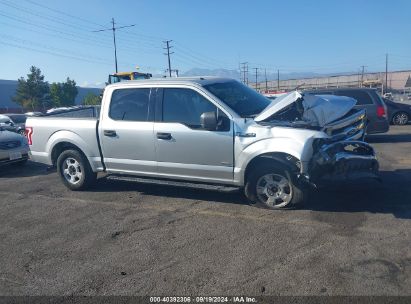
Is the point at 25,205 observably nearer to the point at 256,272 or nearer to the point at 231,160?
the point at 231,160

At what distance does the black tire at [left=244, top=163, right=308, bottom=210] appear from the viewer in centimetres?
548

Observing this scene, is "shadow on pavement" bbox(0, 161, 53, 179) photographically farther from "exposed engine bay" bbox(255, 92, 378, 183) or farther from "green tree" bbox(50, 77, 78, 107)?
"green tree" bbox(50, 77, 78, 107)

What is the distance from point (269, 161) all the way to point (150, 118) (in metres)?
2.13

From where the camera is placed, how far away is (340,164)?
17.9ft

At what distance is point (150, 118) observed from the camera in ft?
21.1

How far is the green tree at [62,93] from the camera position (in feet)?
220

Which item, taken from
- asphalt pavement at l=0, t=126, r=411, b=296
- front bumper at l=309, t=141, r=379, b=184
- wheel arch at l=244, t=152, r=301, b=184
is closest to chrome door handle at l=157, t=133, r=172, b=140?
asphalt pavement at l=0, t=126, r=411, b=296

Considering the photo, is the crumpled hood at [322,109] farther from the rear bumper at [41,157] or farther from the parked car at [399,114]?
the parked car at [399,114]

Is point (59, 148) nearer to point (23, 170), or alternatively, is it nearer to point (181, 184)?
point (181, 184)

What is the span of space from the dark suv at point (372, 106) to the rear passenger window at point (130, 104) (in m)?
6.85

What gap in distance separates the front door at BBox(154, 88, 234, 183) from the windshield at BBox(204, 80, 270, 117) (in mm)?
251

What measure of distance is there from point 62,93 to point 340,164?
68.4 meters

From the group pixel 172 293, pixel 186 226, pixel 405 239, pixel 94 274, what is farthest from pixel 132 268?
pixel 405 239

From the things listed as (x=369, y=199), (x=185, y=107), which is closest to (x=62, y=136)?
(x=185, y=107)
